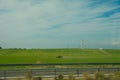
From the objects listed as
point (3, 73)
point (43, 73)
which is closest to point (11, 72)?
point (3, 73)

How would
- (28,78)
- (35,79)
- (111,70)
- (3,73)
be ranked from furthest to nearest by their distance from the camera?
(111,70)
(3,73)
(28,78)
(35,79)

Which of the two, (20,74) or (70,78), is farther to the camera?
(20,74)

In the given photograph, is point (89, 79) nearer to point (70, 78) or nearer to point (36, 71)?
point (70, 78)

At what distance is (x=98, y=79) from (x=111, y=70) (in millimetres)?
11373

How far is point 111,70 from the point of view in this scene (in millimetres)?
33406

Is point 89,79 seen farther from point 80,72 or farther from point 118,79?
point 80,72

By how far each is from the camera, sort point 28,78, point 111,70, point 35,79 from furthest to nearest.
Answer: point 111,70 → point 28,78 → point 35,79

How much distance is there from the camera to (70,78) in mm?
22969

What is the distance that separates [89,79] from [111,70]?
11621 millimetres

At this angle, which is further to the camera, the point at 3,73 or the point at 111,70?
the point at 111,70

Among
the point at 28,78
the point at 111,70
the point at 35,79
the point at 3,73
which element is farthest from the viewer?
the point at 111,70

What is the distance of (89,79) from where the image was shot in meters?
22.3

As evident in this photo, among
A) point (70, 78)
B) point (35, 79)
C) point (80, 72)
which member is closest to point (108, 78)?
point (70, 78)

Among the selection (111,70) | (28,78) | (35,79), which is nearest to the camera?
(35,79)
